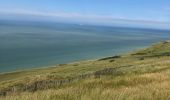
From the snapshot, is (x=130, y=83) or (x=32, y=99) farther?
(x=130, y=83)

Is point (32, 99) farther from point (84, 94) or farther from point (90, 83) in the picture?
point (90, 83)

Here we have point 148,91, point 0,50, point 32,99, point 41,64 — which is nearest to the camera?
point 32,99

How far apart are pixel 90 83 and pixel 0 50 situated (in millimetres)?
103063

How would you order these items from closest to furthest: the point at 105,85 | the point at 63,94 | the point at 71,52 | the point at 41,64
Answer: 1. the point at 63,94
2. the point at 105,85
3. the point at 41,64
4. the point at 71,52

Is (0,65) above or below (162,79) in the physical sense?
below

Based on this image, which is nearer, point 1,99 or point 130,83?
point 1,99

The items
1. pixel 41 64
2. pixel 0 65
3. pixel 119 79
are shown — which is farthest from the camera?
pixel 41 64

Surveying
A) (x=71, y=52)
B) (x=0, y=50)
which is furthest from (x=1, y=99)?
(x=71, y=52)

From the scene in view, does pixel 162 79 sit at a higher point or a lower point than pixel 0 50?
higher

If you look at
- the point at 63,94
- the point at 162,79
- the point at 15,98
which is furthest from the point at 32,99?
the point at 162,79

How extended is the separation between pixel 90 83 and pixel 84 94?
1.78 m

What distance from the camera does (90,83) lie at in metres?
8.91

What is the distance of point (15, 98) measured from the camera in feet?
21.7

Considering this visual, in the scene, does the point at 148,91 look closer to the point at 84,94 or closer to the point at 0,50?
the point at 84,94
